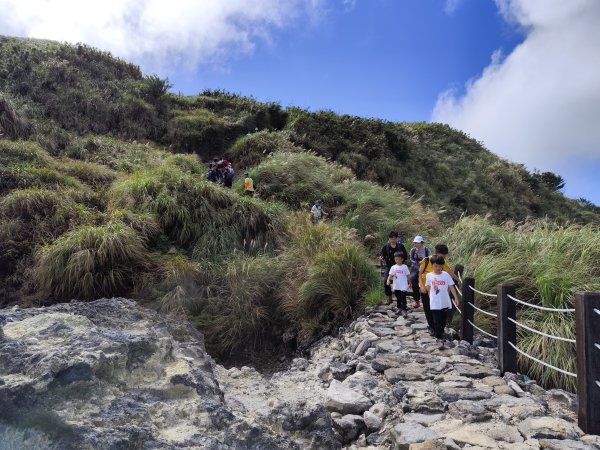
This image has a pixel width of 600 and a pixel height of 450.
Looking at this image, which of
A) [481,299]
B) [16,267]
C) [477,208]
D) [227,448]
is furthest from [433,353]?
[477,208]

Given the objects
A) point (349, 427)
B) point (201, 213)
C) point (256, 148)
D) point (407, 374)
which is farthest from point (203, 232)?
point (256, 148)

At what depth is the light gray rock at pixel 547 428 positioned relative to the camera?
13.1 feet

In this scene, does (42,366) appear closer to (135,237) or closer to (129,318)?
(129,318)

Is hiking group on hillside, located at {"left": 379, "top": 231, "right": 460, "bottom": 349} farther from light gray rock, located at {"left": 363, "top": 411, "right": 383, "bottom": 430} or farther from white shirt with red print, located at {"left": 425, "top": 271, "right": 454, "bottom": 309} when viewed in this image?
light gray rock, located at {"left": 363, "top": 411, "right": 383, "bottom": 430}

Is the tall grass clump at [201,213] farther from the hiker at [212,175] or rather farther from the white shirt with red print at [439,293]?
the white shirt with red print at [439,293]

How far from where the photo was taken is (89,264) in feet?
29.7

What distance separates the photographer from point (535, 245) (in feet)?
27.9

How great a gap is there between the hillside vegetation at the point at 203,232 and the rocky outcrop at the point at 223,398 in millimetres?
1539

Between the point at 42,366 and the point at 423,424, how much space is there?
3.07 meters

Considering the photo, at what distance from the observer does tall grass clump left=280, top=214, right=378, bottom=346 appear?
875 cm

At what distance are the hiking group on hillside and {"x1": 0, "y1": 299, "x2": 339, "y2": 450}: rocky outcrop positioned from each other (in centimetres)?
324

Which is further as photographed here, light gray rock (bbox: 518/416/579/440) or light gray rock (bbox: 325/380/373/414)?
light gray rock (bbox: 325/380/373/414)

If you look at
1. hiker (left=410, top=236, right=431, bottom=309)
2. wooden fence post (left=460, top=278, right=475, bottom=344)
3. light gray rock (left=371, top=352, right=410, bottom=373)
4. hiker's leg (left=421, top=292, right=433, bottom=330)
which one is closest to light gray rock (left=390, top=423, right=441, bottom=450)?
light gray rock (left=371, top=352, right=410, bottom=373)

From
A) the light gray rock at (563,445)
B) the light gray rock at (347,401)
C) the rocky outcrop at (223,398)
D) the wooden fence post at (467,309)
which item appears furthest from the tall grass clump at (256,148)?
the light gray rock at (563,445)
